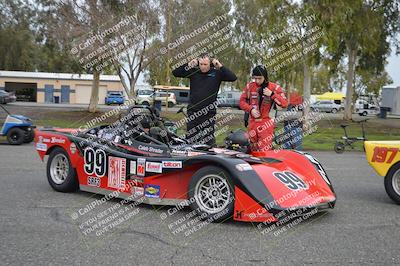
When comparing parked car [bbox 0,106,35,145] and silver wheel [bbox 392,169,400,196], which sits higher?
silver wheel [bbox 392,169,400,196]

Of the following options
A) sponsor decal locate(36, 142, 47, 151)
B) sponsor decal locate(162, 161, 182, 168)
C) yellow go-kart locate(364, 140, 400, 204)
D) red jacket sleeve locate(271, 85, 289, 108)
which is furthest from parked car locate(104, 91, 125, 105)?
sponsor decal locate(162, 161, 182, 168)

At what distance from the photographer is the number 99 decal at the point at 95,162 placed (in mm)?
6512

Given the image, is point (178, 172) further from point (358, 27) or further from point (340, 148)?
point (358, 27)

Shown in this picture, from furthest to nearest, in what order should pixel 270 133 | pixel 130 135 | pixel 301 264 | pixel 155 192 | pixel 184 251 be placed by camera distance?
pixel 270 133 < pixel 130 135 < pixel 155 192 < pixel 184 251 < pixel 301 264

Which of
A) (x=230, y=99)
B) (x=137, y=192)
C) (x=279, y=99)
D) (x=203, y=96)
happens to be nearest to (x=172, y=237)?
(x=137, y=192)

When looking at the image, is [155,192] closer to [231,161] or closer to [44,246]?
[231,161]

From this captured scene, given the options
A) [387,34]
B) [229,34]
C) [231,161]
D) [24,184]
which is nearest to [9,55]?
[229,34]

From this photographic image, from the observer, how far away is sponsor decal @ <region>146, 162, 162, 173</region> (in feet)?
19.3

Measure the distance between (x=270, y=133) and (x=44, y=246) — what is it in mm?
4128

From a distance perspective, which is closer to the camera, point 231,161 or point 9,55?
point 231,161

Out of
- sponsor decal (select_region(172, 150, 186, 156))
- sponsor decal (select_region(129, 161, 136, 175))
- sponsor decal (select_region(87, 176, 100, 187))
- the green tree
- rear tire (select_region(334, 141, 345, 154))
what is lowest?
rear tire (select_region(334, 141, 345, 154))

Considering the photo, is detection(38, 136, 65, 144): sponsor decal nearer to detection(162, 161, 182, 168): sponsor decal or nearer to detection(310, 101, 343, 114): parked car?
detection(162, 161, 182, 168): sponsor decal

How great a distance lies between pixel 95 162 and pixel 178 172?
1.41 metres

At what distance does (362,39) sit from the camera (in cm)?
2606
